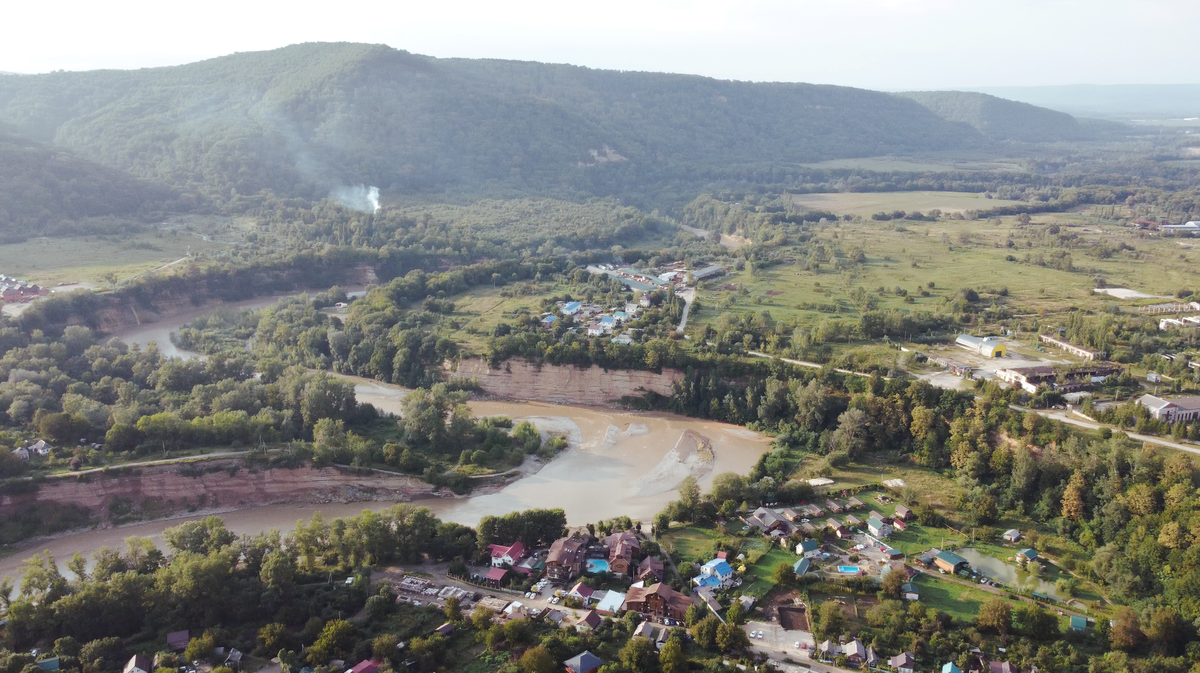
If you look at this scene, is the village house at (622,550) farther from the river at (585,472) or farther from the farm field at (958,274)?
the farm field at (958,274)

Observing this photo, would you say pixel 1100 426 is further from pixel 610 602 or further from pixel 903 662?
pixel 610 602

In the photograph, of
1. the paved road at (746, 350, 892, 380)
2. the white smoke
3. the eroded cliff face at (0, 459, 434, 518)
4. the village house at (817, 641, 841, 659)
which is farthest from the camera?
the white smoke

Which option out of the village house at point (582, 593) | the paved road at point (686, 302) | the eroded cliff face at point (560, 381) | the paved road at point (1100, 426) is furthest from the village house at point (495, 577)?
the paved road at point (686, 302)

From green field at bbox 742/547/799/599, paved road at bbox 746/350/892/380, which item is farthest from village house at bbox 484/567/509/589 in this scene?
paved road at bbox 746/350/892/380

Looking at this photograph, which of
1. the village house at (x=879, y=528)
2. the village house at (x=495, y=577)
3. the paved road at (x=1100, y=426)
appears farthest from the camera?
the paved road at (x=1100, y=426)

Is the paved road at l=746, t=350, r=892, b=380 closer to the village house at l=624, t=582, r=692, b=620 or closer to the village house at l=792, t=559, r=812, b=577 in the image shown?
the village house at l=792, t=559, r=812, b=577

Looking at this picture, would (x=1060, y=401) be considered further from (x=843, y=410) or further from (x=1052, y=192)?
(x=1052, y=192)
